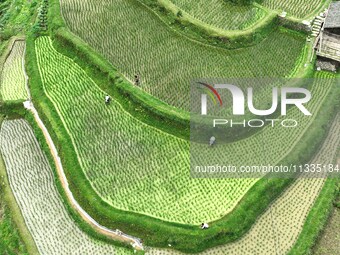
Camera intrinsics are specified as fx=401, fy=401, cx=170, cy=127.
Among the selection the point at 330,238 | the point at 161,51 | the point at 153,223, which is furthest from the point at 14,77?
the point at 330,238

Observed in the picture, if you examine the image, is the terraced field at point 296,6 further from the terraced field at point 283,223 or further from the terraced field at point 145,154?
the terraced field at point 283,223

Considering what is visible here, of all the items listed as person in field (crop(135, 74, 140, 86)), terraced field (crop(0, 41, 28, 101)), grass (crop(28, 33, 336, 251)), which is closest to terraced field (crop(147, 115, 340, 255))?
grass (crop(28, 33, 336, 251))

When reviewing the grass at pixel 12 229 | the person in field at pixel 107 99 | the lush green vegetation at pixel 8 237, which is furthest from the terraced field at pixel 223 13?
the lush green vegetation at pixel 8 237

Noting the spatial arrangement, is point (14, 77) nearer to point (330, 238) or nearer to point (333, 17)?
point (333, 17)

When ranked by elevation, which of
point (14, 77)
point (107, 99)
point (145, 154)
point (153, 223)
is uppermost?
point (107, 99)

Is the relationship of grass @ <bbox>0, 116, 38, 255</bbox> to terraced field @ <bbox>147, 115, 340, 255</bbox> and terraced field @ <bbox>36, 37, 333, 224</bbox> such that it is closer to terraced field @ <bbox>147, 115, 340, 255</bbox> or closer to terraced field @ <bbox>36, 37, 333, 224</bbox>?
terraced field @ <bbox>36, 37, 333, 224</bbox>

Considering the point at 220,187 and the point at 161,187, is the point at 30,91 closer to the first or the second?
the point at 161,187

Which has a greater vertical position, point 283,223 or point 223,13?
point 223,13
